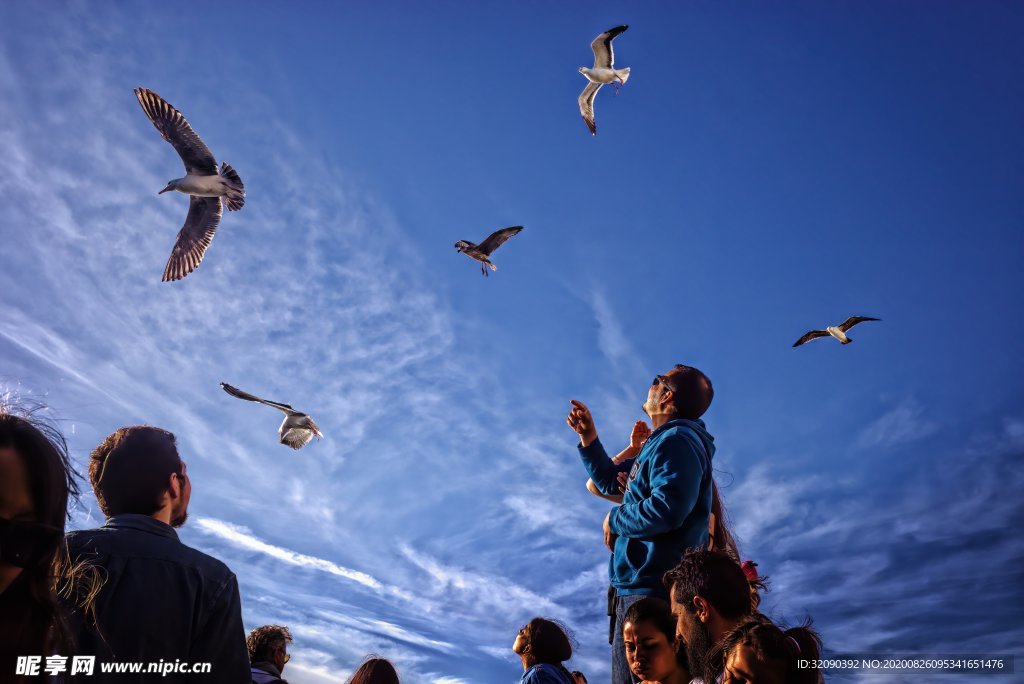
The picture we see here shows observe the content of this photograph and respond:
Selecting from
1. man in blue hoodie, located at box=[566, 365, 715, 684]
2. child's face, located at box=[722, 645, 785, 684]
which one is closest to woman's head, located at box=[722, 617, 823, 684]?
child's face, located at box=[722, 645, 785, 684]

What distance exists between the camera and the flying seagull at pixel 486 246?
38.1 feet

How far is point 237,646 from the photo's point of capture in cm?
328

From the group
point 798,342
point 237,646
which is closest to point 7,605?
point 237,646

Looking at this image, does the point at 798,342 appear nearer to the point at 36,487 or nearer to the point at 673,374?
the point at 673,374

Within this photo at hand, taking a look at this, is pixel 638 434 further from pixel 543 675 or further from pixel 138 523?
pixel 138 523

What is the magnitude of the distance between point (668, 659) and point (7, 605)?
3715 mm

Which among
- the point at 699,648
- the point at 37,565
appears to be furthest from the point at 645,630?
the point at 37,565

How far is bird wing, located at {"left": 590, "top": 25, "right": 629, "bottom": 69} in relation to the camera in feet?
39.3

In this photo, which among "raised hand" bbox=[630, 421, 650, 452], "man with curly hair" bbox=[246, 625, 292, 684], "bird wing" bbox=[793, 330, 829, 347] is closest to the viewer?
"raised hand" bbox=[630, 421, 650, 452]

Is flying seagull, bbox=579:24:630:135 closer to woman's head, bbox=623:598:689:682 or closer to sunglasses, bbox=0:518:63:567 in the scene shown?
woman's head, bbox=623:598:689:682

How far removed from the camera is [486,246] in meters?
11.6

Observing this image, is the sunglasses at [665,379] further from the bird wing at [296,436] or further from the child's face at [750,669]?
the bird wing at [296,436]

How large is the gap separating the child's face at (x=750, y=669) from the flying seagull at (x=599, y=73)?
10509 millimetres

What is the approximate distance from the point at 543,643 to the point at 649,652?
1447 mm
